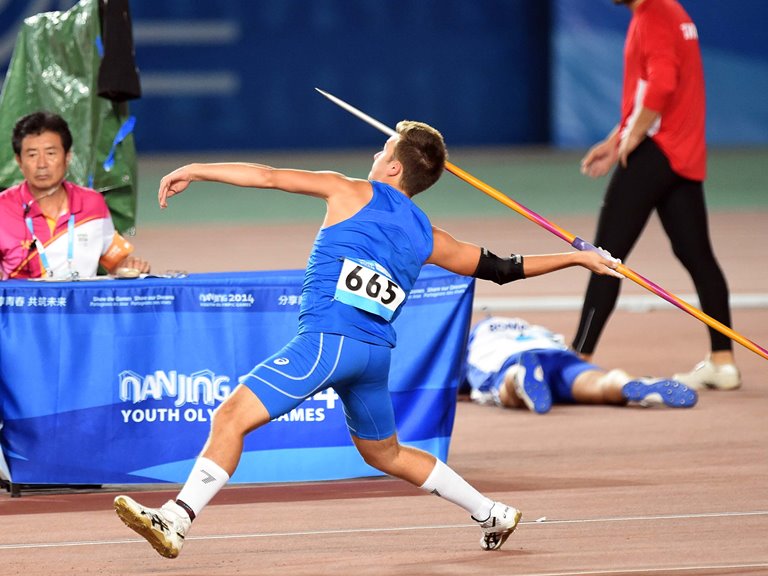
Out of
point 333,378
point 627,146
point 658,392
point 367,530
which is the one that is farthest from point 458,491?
point 627,146

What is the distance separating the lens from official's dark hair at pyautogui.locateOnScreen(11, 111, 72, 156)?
5.90m

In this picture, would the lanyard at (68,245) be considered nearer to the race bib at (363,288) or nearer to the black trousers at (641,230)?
the race bib at (363,288)

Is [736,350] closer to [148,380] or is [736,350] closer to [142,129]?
[148,380]

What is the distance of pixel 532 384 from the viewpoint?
722 centimetres

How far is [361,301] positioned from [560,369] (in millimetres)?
3076

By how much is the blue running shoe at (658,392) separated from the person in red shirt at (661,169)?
62cm

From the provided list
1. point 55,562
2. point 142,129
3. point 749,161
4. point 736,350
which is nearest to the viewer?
point 55,562

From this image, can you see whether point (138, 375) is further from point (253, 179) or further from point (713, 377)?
point (713, 377)

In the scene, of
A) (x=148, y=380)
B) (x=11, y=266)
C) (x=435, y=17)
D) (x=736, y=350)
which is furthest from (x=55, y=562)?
(x=435, y=17)

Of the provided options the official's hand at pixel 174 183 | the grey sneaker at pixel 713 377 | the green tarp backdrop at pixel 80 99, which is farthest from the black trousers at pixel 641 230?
the official's hand at pixel 174 183

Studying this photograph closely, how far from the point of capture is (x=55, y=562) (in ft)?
15.5

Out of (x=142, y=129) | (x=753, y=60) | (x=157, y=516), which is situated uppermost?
(x=157, y=516)

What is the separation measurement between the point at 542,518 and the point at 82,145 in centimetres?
292

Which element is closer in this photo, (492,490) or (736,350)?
(492,490)
